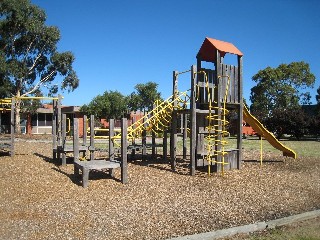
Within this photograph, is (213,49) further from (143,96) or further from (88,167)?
(143,96)

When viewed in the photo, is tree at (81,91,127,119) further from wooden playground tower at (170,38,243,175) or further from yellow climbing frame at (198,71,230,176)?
yellow climbing frame at (198,71,230,176)

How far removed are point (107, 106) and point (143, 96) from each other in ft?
65.2

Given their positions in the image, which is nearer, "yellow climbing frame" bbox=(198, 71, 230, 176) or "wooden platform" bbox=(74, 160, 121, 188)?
"wooden platform" bbox=(74, 160, 121, 188)

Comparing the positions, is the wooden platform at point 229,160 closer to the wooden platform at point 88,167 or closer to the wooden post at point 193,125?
the wooden post at point 193,125

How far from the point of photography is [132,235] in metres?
5.42

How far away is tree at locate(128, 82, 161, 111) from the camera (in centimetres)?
6469

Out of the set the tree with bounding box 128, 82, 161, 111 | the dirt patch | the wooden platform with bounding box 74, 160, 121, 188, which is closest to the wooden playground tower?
the dirt patch

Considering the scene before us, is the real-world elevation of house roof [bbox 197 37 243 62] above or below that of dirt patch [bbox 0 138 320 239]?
above

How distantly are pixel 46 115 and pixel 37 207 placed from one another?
39.0m

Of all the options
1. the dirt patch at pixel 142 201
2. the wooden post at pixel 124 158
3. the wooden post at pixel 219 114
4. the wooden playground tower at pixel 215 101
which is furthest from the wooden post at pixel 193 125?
the wooden post at pixel 124 158

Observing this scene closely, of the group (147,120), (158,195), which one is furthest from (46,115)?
(158,195)

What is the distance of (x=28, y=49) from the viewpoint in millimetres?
36719

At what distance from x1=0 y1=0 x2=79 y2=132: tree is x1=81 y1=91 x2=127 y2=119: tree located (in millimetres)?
7148

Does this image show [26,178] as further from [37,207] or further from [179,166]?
[179,166]
